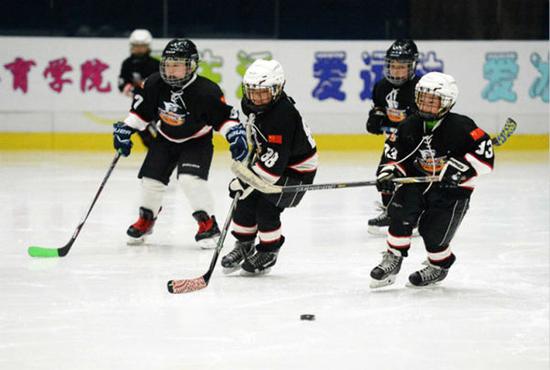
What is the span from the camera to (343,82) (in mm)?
9320

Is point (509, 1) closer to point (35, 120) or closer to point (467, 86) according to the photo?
point (467, 86)

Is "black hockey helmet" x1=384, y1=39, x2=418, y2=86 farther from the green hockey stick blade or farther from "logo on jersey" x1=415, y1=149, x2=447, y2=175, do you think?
the green hockey stick blade

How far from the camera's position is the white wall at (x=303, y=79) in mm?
9055

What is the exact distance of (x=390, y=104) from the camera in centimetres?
535

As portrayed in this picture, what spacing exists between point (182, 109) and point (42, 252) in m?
0.85

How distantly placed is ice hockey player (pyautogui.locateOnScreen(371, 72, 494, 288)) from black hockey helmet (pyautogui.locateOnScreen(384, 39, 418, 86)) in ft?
3.91

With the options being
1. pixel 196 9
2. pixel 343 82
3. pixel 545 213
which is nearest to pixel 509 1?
pixel 343 82

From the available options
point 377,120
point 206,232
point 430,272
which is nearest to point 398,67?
point 377,120

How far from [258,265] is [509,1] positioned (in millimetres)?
6252

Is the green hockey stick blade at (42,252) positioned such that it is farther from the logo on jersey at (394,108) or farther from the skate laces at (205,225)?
the logo on jersey at (394,108)

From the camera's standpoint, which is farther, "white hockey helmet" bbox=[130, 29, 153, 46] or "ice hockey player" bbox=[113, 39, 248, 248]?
"white hockey helmet" bbox=[130, 29, 153, 46]

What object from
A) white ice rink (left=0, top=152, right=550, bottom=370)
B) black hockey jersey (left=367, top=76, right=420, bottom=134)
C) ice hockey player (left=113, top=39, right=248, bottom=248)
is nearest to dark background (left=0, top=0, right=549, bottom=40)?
white ice rink (left=0, top=152, right=550, bottom=370)

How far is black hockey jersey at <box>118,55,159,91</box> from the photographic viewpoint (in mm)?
7980

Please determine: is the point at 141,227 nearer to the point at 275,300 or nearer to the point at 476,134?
the point at 275,300
